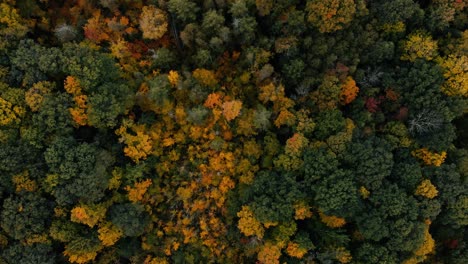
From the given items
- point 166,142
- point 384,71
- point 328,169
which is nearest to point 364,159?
point 328,169

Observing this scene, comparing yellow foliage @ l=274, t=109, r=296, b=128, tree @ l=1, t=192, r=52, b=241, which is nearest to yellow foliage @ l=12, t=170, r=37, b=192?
tree @ l=1, t=192, r=52, b=241

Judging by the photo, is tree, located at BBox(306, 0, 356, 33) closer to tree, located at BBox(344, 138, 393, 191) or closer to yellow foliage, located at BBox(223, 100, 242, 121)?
yellow foliage, located at BBox(223, 100, 242, 121)

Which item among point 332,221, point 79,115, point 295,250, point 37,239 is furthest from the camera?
point 332,221

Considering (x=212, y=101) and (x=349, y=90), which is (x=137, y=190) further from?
(x=349, y=90)

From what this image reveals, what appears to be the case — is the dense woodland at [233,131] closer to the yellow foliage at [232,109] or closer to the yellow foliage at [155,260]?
the yellow foliage at [155,260]

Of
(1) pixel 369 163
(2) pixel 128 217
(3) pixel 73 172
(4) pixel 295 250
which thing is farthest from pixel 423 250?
(3) pixel 73 172

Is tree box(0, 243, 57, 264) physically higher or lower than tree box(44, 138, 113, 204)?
lower

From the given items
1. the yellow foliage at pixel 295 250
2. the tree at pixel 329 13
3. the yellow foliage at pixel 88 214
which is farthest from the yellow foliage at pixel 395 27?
the yellow foliage at pixel 88 214
